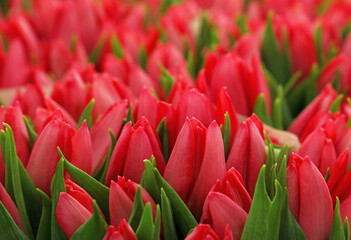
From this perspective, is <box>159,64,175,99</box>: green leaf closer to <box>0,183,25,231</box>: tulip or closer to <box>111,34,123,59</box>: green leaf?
<box>111,34,123,59</box>: green leaf

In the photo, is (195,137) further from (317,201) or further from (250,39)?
(250,39)

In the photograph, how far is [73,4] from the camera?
170cm

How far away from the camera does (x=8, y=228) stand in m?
0.74

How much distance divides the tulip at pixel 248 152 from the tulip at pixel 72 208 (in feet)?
0.72

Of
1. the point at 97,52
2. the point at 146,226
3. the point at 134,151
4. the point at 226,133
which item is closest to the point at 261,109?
the point at 226,133

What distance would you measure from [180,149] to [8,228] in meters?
0.26

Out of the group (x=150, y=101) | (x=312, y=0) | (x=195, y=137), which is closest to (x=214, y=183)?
(x=195, y=137)

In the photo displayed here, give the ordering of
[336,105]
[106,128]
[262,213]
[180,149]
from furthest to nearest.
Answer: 1. [336,105]
2. [106,128]
3. [180,149]
4. [262,213]

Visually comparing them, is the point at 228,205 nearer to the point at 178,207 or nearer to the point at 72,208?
the point at 178,207

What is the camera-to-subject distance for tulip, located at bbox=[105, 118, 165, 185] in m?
0.81

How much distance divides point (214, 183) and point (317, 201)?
0.15 meters

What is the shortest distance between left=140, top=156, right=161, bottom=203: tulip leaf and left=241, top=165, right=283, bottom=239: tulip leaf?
139mm

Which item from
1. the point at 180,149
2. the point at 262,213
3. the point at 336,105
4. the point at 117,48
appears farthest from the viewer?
the point at 117,48

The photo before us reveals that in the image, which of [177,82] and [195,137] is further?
[177,82]
